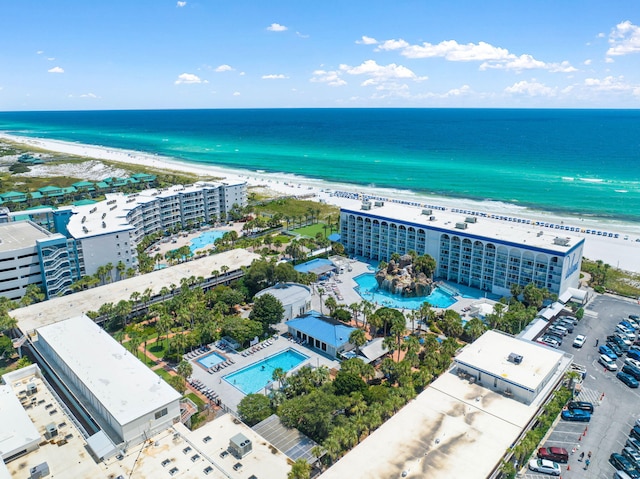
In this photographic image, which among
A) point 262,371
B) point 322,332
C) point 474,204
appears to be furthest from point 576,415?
point 474,204

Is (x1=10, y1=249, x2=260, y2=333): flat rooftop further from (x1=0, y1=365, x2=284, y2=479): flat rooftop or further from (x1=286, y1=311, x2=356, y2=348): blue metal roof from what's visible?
(x1=0, y1=365, x2=284, y2=479): flat rooftop

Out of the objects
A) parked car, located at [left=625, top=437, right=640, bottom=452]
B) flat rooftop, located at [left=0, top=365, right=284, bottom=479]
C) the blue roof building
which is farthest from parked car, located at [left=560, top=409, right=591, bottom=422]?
flat rooftop, located at [left=0, top=365, right=284, bottom=479]

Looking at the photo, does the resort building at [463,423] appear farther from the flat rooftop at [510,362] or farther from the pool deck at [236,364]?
the pool deck at [236,364]

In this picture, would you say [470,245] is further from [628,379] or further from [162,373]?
[162,373]

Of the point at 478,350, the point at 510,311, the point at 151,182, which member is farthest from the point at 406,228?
the point at 151,182

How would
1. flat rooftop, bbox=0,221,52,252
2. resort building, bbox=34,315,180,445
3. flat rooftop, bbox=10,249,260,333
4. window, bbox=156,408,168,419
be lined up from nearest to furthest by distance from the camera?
resort building, bbox=34,315,180,445, window, bbox=156,408,168,419, flat rooftop, bbox=10,249,260,333, flat rooftop, bbox=0,221,52,252

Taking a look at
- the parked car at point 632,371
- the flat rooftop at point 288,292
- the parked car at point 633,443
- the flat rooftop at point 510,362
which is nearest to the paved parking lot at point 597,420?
the parked car at point 633,443

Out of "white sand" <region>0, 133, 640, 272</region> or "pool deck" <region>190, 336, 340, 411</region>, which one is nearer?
"pool deck" <region>190, 336, 340, 411</region>
